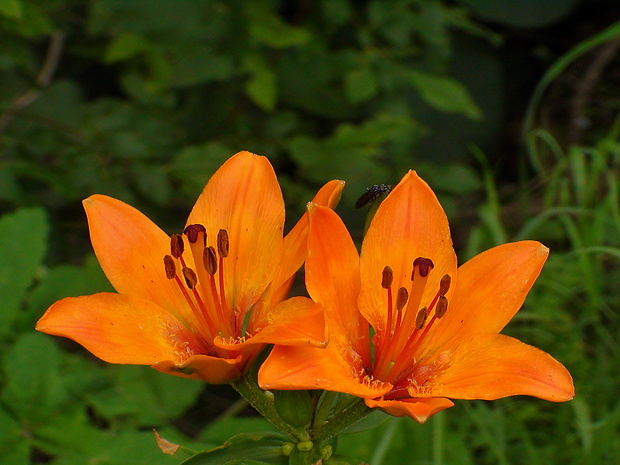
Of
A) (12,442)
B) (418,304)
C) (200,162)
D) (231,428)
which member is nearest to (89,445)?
(12,442)

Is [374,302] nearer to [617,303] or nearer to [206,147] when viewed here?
[206,147]

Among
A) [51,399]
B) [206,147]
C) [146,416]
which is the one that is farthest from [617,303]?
[51,399]

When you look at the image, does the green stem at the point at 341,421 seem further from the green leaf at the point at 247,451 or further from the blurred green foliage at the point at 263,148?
the blurred green foliage at the point at 263,148

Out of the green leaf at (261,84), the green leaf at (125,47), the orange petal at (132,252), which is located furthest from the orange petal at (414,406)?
the green leaf at (125,47)

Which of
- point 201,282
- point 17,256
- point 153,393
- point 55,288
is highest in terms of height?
point 201,282

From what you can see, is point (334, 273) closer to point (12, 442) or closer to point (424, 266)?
point (424, 266)
